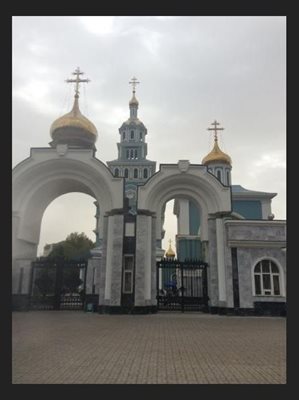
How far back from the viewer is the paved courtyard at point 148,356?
18.3ft

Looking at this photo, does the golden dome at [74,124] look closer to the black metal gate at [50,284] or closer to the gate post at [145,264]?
the gate post at [145,264]

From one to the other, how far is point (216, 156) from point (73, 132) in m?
15.3

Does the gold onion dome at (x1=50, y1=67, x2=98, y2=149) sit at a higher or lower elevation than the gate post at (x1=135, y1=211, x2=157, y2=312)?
higher

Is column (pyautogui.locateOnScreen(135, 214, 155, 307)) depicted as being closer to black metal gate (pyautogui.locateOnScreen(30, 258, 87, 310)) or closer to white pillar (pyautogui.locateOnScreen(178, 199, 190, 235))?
black metal gate (pyautogui.locateOnScreen(30, 258, 87, 310))

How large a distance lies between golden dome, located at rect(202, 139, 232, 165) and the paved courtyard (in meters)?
24.5

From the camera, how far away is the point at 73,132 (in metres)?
25.7

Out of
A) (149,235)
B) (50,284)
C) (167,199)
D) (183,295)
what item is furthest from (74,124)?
(183,295)

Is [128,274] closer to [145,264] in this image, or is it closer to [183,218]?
[145,264]

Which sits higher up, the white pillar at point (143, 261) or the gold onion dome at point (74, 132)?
the gold onion dome at point (74, 132)

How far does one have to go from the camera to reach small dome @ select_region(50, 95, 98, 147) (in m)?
25.6

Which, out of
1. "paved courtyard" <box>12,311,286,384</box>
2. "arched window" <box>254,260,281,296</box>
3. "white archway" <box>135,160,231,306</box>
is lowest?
"paved courtyard" <box>12,311,286,384</box>

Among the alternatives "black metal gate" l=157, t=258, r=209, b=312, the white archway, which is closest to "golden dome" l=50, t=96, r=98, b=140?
the white archway

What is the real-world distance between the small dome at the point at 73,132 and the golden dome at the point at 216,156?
43.8 ft

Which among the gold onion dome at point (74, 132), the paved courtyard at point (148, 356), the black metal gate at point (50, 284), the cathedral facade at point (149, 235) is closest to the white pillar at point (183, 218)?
the gold onion dome at point (74, 132)
